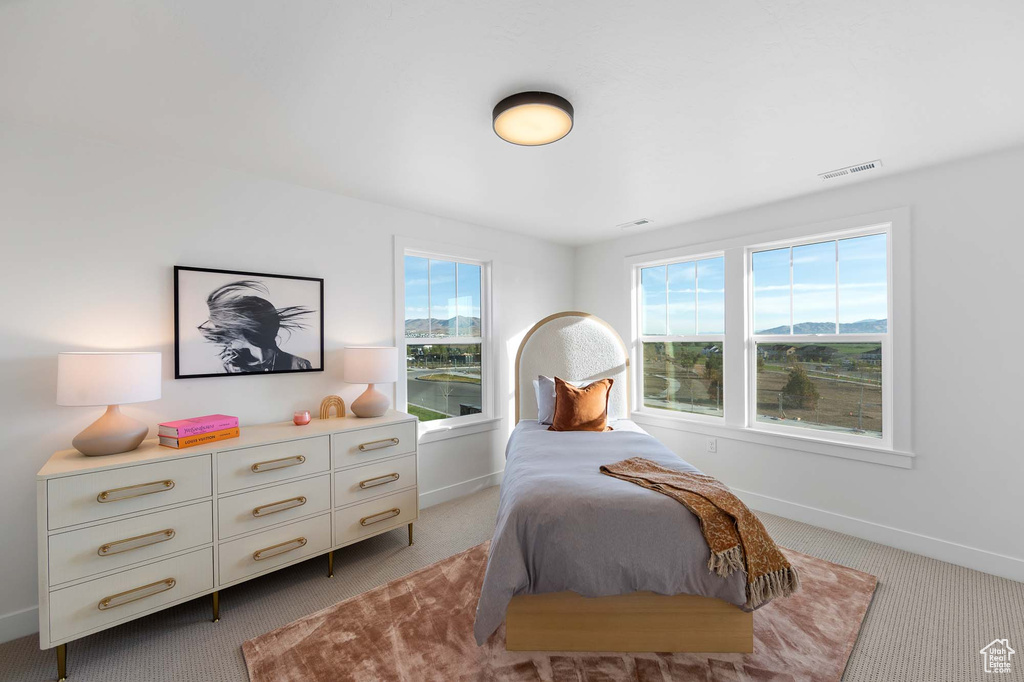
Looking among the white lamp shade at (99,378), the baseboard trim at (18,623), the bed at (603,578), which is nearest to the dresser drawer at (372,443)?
the white lamp shade at (99,378)

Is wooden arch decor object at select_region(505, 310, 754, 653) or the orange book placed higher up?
the orange book

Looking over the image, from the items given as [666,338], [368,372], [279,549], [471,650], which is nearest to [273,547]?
[279,549]

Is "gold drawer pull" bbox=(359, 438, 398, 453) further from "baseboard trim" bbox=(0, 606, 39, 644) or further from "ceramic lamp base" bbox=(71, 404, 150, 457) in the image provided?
"baseboard trim" bbox=(0, 606, 39, 644)

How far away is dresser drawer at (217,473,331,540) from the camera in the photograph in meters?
2.22

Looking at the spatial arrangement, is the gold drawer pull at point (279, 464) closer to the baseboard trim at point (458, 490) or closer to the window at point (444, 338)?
the window at point (444, 338)

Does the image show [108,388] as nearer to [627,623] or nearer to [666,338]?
[627,623]

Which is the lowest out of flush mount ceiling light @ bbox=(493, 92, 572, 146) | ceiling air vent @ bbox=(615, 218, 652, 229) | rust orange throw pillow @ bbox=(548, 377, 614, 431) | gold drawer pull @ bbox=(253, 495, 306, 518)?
gold drawer pull @ bbox=(253, 495, 306, 518)

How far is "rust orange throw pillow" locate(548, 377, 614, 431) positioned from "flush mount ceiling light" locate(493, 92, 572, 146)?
187 cm

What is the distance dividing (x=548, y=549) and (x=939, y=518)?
2.68m

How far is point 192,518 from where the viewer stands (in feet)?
6.91

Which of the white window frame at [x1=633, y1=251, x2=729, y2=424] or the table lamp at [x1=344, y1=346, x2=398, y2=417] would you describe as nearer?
the table lamp at [x1=344, y1=346, x2=398, y2=417]

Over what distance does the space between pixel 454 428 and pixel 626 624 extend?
2188mm

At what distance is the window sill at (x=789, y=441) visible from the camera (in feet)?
9.48

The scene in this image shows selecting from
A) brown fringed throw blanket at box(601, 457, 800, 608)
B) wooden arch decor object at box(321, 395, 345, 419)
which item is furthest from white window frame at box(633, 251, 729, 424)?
wooden arch decor object at box(321, 395, 345, 419)
